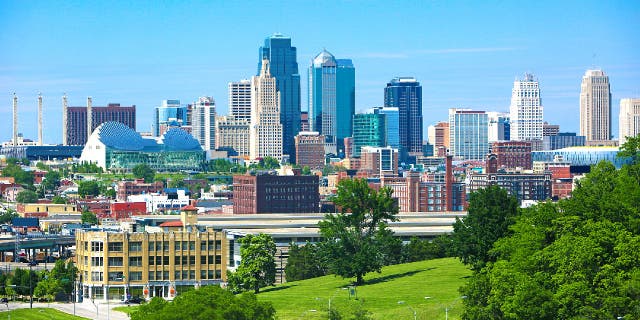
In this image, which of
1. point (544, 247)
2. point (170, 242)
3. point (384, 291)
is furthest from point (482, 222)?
point (170, 242)

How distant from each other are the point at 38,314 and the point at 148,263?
61.1 feet

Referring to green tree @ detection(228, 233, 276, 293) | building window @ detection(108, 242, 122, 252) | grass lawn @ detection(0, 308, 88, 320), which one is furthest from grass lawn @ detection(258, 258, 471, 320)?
building window @ detection(108, 242, 122, 252)

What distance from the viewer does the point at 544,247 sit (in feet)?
279

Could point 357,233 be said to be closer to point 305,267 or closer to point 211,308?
point 305,267

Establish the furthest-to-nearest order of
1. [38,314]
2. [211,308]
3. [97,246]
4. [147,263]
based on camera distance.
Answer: [147,263] → [97,246] → [38,314] → [211,308]

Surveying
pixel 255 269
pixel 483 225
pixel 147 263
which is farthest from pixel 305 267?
pixel 483 225

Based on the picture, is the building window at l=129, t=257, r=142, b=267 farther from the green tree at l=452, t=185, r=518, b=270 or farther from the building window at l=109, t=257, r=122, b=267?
the green tree at l=452, t=185, r=518, b=270

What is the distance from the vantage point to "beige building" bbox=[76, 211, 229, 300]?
122375 millimetres

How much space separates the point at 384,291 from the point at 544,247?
66.7 ft

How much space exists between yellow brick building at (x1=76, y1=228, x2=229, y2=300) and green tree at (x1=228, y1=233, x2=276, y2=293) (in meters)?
6.37

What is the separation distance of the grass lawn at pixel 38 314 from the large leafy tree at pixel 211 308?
67.4 feet

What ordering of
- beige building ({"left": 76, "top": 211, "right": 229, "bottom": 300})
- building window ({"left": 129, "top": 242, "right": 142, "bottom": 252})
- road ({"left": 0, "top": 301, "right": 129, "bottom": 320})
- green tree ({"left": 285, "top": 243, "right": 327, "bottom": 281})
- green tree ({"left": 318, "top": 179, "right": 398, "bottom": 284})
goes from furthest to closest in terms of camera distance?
1. green tree ({"left": 285, "top": 243, "right": 327, "bottom": 281})
2. building window ({"left": 129, "top": 242, "right": 142, "bottom": 252})
3. beige building ({"left": 76, "top": 211, "right": 229, "bottom": 300})
4. green tree ({"left": 318, "top": 179, "right": 398, "bottom": 284})
5. road ({"left": 0, "top": 301, "right": 129, "bottom": 320})

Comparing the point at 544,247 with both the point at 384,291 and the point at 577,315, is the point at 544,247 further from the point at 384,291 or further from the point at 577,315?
the point at 384,291

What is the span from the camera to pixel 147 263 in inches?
4862
